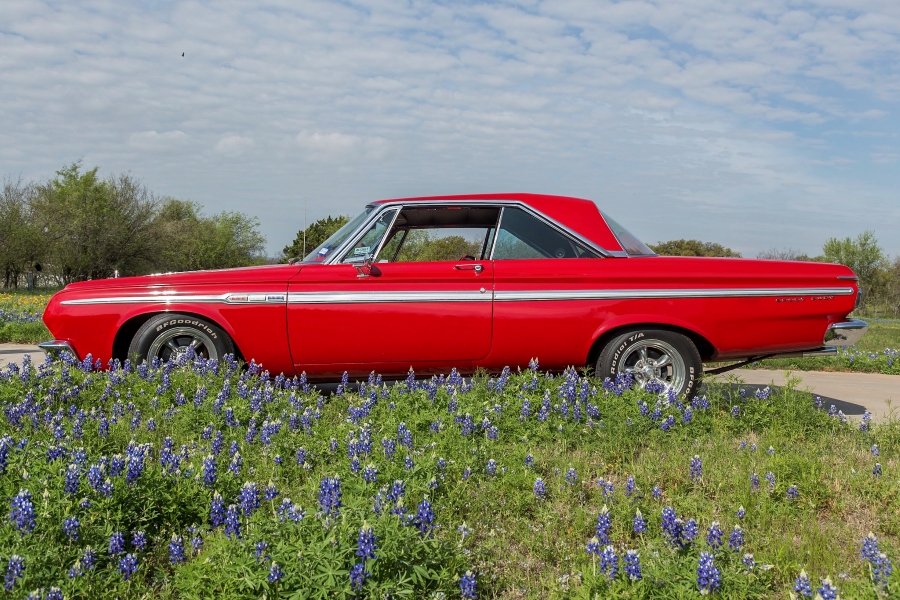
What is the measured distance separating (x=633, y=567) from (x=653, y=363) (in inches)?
120

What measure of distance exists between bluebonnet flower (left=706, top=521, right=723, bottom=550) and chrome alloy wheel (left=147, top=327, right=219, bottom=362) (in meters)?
3.90

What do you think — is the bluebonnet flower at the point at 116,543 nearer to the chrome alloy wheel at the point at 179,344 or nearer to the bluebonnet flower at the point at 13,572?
the bluebonnet flower at the point at 13,572

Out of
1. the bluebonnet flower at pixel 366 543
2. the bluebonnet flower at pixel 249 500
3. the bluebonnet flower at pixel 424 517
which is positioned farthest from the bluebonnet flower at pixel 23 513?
the bluebonnet flower at pixel 424 517

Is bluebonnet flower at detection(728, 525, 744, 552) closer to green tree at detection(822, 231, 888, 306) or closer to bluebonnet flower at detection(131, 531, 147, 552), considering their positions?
bluebonnet flower at detection(131, 531, 147, 552)

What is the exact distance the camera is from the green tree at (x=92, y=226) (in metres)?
37.3

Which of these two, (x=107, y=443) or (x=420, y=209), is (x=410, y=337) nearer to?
(x=420, y=209)

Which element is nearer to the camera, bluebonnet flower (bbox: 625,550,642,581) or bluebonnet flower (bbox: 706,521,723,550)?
bluebonnet flower (bbox: 625,550,642,581)

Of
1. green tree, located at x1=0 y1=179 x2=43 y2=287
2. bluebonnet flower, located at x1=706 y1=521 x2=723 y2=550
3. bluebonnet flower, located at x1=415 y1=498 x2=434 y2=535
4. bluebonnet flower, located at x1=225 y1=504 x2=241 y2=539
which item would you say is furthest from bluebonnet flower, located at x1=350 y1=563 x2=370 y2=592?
green tree, located at x1=0 y1=179 x2=43 y2=287

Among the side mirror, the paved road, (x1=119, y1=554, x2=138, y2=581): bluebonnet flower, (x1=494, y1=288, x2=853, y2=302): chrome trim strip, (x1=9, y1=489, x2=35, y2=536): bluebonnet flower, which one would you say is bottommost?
the paved road

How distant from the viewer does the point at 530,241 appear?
5.52m

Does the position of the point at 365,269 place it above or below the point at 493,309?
above

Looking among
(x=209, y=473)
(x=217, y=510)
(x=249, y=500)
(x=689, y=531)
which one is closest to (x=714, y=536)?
(x=689, y=531)

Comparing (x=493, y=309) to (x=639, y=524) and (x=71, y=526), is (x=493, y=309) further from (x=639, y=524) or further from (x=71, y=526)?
(x=71, y=526)

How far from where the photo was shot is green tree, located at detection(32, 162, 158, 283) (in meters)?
37.3
